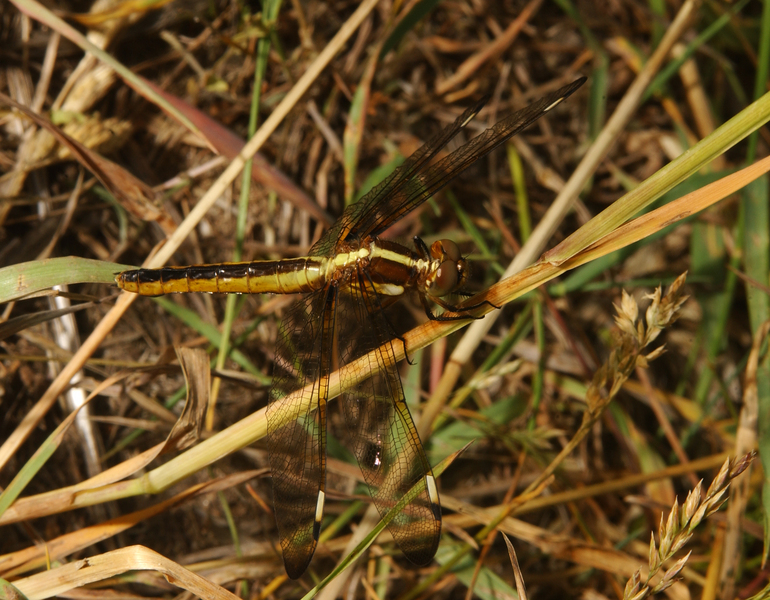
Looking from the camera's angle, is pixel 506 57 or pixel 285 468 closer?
pixel 285 468

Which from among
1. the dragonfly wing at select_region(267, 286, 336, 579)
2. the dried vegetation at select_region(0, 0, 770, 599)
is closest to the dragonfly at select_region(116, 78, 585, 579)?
the dragonfly wing at select_region(267, 286, 336, 579)

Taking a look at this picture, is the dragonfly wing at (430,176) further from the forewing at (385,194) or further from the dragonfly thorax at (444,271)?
the dragonfly thorax at (444,271)

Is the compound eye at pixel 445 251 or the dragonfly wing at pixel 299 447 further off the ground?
the compound eye at pixel 445 251

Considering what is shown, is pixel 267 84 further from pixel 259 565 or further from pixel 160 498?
pixel 259 565

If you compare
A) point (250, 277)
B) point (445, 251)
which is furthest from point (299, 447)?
point (445, 251)

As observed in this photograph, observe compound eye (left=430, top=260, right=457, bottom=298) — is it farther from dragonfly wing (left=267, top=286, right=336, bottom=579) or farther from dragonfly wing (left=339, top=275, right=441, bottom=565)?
dragonfly wing (left=267, top=286, right=336, bottom=579)

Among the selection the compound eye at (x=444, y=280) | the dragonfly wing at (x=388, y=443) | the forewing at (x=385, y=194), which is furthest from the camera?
the forewing at (x=385, y=194)

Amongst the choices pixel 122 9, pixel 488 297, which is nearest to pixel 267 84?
pixel 122 9

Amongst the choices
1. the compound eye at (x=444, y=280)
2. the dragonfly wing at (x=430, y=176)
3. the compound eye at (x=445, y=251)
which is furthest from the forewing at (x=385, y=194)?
the compound eye at (x=444, y=280)
